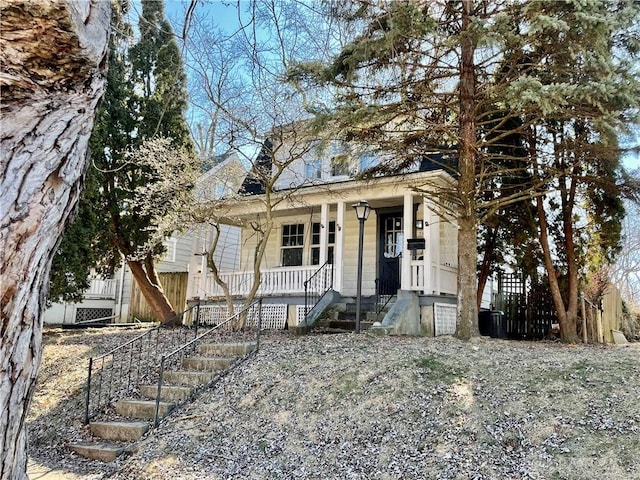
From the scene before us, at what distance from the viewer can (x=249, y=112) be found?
1146cm

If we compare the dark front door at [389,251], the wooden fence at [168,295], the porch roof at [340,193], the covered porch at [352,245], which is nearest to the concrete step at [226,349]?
the porch roof at [340,193]

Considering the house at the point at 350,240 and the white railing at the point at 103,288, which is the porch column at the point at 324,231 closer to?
the house at the point at 350,240

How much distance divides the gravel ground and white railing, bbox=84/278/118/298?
1216cm

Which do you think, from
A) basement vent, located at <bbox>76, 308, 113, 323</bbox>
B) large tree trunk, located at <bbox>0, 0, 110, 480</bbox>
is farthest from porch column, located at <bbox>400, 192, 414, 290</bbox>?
basement vent, located at <bbox>76, 308, 113, 323</bbox>

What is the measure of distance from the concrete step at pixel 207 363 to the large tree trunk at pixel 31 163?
251 inches

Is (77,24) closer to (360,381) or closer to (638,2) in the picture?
(360,381)

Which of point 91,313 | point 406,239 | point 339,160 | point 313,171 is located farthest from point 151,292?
point 406,239

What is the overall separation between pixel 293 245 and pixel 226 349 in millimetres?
7652

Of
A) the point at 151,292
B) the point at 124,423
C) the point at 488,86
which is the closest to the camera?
the point at 124,423

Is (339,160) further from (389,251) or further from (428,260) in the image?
(389,251)

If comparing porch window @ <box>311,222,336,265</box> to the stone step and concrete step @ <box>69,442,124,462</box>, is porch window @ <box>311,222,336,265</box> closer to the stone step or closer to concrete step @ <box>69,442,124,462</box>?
the stone step

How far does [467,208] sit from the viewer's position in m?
9.60

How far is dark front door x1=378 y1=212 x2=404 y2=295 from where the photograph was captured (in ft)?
46.5

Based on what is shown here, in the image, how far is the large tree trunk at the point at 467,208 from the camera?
947cm
